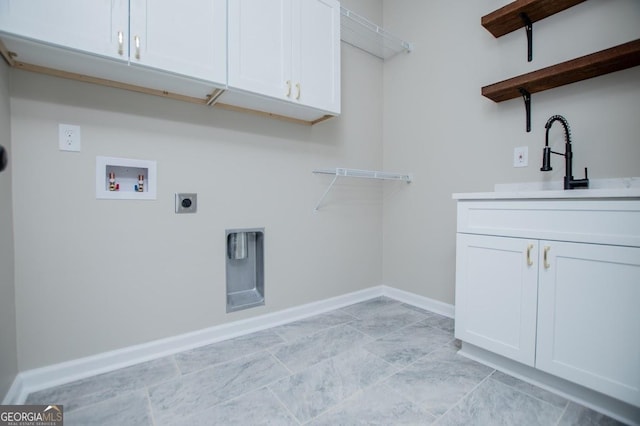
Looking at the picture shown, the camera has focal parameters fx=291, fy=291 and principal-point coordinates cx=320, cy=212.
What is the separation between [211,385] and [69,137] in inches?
52.9

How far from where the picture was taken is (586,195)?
3.89 ft

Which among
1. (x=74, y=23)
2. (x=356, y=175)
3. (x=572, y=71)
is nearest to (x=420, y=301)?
(x=356, y=175)

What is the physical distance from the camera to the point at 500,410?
47.4 inches

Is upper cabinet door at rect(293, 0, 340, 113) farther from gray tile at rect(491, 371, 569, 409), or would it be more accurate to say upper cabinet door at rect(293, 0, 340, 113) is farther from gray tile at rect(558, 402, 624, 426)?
gray tile at rect(558, 402, 624, 426)

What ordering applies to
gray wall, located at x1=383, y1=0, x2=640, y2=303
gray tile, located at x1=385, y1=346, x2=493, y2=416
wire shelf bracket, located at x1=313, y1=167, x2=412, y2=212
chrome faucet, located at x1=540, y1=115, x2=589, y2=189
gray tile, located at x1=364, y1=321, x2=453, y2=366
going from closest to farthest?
gray tile, located at x1=385, y1=346, x2=493, y2=416 < chrome faucet, located at x1=540, y1=115, x2=589, y2=189 < gray wall, located at x1=383, y1=0, x2=640, y2=303 < gray tile, located at x1=364, y1=321, x2=453, y2=366 < wire shelf bracket, located at x1=313, y1=167, x2=412, y2=212

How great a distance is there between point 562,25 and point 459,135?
77cm

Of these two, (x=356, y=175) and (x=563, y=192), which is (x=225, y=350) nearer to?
(x=356, y=175)

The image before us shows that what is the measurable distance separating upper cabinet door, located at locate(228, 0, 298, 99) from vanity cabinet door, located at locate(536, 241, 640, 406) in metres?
1.60

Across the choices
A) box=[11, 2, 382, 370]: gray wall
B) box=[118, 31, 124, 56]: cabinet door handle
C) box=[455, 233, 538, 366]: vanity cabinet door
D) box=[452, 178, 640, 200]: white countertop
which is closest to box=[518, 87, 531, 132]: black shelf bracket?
box=[452, 178, 640, 200]: white countertop

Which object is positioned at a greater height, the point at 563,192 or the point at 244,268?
the point at 563,192

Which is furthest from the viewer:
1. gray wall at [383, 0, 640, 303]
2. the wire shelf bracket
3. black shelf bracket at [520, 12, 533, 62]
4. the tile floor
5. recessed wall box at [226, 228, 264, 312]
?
the wire shelf bracket

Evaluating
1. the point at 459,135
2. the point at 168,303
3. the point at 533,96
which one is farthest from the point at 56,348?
the point at 533,96

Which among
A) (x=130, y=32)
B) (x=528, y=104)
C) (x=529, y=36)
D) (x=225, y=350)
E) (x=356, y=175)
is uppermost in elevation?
(x=529, y=36)

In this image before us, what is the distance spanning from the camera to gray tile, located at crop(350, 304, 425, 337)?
195cm
